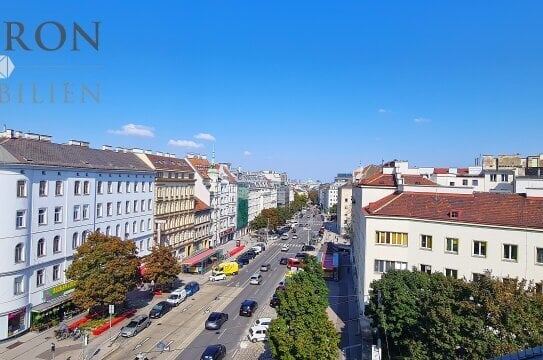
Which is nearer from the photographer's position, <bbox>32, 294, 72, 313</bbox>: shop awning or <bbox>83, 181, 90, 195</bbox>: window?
<bbox>32, 294, 72, 313</bbox>: shop awning

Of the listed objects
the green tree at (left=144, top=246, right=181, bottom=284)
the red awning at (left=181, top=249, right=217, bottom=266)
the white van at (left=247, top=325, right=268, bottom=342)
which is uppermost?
the green tree at (left=144, top=246, right=181, bottom=284)

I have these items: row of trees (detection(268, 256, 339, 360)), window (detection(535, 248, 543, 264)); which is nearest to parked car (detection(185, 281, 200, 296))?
row of trees (detection(268, 256, 339, 360))

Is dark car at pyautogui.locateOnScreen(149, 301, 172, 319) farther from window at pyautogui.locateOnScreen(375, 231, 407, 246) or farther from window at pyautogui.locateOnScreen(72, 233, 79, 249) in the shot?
window at pyautogui.locateOnScreen(375, 231, 407, 246)

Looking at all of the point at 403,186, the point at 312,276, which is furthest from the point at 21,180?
the point at 403,186

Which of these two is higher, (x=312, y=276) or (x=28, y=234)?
(x=28, y=234)

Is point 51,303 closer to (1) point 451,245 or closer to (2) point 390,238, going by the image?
(2) point 390,238

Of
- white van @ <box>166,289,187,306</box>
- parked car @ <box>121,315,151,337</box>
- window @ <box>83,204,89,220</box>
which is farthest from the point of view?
white van @ <box>166,289,187,306</box>

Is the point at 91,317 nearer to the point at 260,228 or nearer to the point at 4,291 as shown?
the point at 4,291

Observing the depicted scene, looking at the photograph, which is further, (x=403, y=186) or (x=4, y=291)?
(x=403, y=186)
